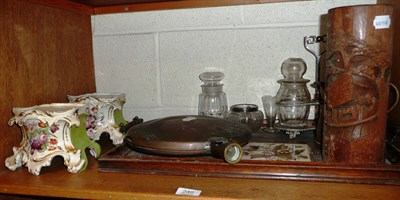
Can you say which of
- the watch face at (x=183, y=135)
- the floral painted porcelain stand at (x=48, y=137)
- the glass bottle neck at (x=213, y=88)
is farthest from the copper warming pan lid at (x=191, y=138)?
the glass bottle neck at (x=213, y=88)

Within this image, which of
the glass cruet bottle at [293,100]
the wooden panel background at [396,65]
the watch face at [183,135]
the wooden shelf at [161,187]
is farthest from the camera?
the glass cruet bottle at [293,100]

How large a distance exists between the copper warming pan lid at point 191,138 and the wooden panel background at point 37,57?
0.29 m

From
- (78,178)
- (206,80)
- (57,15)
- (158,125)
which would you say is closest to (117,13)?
(57,15)

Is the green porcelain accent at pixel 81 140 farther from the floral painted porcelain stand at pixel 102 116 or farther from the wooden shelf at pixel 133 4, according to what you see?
the wooden shelf at pixel 133 4

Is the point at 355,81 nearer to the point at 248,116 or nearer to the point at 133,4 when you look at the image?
the point at 248,116

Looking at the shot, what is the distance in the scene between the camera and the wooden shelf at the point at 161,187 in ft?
1.90

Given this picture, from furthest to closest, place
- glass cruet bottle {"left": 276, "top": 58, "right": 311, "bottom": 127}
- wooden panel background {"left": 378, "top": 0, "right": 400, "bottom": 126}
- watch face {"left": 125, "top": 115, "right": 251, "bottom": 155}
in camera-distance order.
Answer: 1. glass cruet bottle {"left": 276, "top": 58, "right": 311, "bottom": 127}
2. wooden panel background {"left": 378, "top": 0, "right": 400, "bottom": 126}
3. watch face {"left": 125, "top": 115, "right": 251, "bottom": 155}

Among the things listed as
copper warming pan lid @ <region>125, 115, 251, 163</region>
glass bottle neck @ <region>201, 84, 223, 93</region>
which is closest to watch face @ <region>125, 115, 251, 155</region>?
copper warming pan lid @ <region>125, 115, 251, 163</region>

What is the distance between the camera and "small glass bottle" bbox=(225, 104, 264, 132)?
0.94m

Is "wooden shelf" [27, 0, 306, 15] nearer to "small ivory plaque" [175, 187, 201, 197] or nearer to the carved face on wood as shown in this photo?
the carved face on wood

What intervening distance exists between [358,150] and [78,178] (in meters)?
0.58

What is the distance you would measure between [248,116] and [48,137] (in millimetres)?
522

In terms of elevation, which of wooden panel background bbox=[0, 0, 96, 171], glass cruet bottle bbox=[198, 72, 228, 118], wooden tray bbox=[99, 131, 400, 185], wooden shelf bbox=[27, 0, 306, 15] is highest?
wooden shelf bbox=[27, 0, 306, 15]

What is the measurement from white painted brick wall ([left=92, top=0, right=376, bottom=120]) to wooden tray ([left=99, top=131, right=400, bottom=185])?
0.39 meters
